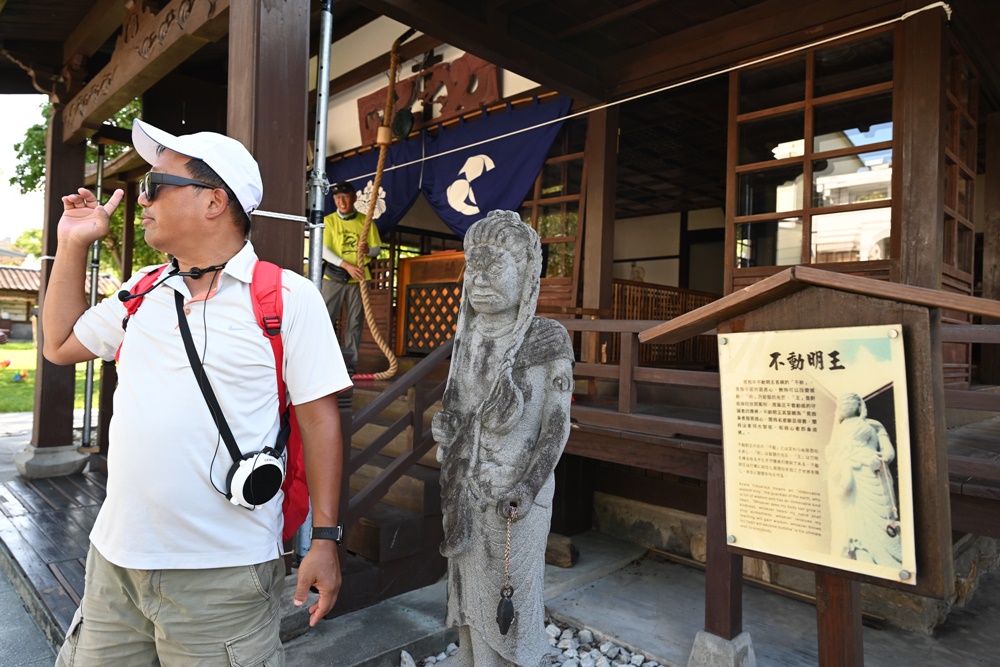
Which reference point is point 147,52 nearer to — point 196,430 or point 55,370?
point 55,370

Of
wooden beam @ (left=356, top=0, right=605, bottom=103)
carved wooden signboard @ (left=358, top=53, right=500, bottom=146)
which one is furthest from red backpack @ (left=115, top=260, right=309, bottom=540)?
carved wooden signboard @ (left=358, top=53, right=500, bottom=146)

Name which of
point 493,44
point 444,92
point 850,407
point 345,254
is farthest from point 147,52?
point 850,407

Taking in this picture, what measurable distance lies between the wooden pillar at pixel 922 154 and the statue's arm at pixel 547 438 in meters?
3.04

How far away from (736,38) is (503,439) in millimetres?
4321

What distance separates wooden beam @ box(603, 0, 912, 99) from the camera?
4.65 metres

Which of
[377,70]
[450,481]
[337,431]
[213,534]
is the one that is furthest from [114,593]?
[377,70]

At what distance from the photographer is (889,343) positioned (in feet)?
6.30

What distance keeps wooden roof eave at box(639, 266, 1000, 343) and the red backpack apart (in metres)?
1.45

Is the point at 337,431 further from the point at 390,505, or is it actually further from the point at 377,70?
the point at 377,70

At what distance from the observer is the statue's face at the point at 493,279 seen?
2.65 m

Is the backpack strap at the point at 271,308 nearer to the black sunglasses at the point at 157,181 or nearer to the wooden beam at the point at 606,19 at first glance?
the black sunglasses at the point at 157,181

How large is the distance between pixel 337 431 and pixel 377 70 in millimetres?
7057

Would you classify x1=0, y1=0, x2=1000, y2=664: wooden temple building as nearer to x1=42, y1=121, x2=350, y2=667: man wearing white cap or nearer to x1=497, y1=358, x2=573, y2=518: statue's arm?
x1=497, y1=358, x2=573, y2=518: statue's arm

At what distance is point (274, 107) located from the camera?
127 inches
